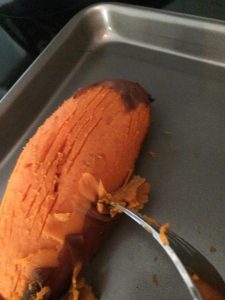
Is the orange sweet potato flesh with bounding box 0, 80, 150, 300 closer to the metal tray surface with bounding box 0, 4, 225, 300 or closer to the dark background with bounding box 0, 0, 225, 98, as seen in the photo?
the metal tray surface with bounding box 0, 4, 225, 300

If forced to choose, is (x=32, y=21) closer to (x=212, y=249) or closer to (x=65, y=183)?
(x=65, y=183)

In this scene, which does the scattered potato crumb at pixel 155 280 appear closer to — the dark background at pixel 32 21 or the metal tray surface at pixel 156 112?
the metal tray surface at pixel 156 112

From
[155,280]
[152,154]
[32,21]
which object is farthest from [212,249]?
[32,21]

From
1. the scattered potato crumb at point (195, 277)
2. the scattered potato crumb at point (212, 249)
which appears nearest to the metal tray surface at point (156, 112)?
the scattered potato crumb at point (212, 249)

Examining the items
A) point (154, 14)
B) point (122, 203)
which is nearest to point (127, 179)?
point (122, 203)

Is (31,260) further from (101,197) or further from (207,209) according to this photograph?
(207,209)

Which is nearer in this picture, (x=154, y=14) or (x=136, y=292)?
(x=136, y=292)

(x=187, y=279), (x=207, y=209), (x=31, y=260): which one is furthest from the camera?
(x=207, y=209)

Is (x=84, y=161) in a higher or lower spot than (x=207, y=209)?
higher
